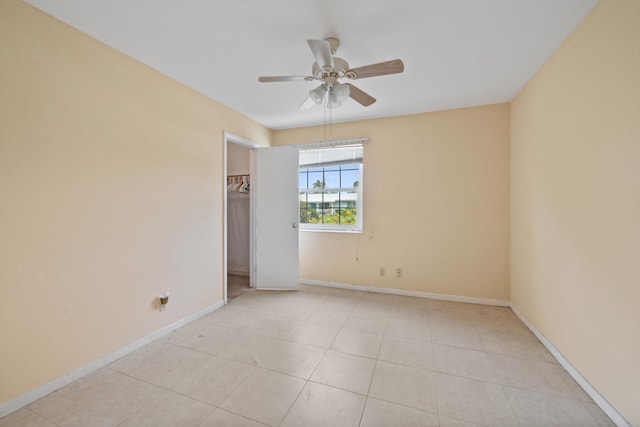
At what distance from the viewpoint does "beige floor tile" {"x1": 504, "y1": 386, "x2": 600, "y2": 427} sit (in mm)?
1413

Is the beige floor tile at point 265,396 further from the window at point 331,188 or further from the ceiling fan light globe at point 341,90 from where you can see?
the window at point 331,188

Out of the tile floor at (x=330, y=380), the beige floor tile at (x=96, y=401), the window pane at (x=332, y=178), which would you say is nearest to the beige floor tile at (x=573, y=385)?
the tile floor at (x=330, y=380)

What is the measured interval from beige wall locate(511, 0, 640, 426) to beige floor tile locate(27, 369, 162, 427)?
2.78 m

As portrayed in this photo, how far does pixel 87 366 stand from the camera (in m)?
1.83

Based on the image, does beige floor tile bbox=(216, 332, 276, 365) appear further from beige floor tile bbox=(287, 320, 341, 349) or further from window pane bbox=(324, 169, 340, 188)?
window pane bbox=(324, 169, 340, 188)

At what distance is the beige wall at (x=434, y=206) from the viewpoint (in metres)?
3.07

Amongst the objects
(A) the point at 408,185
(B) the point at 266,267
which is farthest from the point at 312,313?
(A) the point at 408,185

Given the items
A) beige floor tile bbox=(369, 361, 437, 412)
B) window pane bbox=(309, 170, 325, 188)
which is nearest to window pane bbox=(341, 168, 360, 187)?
window pane bbox=(309, 170, 325, 188)

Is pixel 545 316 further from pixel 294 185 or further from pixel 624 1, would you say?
pixel 294 185

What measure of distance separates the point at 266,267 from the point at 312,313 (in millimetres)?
1151

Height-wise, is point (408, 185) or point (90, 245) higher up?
point (408, 185)

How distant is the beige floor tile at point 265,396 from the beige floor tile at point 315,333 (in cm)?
49

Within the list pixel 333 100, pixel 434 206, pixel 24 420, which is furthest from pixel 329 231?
pixel 24 420

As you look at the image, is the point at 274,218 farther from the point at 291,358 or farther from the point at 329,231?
the point at 291,358
